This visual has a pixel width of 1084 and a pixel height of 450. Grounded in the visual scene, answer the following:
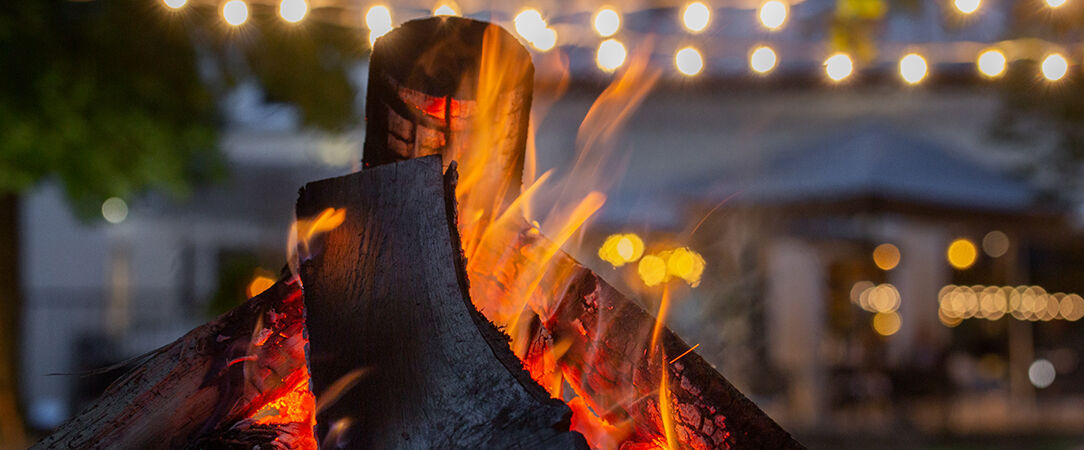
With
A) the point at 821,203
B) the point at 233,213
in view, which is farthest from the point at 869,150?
the point at 233,213

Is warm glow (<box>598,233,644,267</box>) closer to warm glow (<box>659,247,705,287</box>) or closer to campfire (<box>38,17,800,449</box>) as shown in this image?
warm glow (<box>659,247,705,287</box>)

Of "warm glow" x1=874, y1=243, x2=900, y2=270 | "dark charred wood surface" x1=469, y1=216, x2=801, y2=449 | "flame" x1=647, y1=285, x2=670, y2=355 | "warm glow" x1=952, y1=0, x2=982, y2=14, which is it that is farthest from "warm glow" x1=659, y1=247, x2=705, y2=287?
"flame" x1=647, y1=285, x2=670, y2=355

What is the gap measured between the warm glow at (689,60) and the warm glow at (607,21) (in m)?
0.45

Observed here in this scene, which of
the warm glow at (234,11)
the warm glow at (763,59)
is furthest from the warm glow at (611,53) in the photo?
the warm glow at (234,11)

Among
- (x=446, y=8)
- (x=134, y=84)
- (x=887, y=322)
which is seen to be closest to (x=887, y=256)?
(x=887, y=322)

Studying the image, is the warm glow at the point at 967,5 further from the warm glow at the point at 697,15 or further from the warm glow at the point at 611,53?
the warm glow at the point at 611,53

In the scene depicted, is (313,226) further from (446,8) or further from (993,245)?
(993,245)

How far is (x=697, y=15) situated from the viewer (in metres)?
4.84

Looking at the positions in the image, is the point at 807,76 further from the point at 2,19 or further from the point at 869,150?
the point at 2,19

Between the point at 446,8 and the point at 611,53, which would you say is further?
the point at 611,53

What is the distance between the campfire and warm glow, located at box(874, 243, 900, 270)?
10014 mm

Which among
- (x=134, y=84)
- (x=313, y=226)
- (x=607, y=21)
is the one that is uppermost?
(x=607, y=21)

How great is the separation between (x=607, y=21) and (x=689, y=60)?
1.85ft

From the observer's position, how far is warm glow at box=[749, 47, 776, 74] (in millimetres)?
5074
